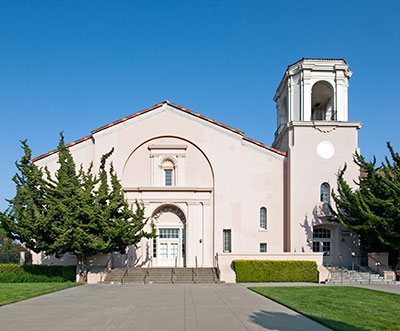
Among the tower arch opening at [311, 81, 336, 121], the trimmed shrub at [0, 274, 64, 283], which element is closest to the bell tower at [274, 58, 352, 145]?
the tower arch opening at [311, 81, 336, 121]

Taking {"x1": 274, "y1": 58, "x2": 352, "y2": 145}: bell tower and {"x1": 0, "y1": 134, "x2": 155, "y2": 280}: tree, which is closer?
{"x1": 0, "y1": 134, "x2": 155, "y2": 280}: tree

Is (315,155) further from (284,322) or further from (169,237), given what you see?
(284,322)

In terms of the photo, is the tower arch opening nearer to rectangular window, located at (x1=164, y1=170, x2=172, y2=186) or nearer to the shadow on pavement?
rectangular window, located at (x1=164, y1=170, x2=172, y2=186)

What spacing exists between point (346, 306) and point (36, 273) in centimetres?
1974

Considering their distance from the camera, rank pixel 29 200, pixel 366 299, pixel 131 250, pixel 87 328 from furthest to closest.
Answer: pixel 131 250 → pixel 29 200 → pixel 366 299 → pixel 87 328

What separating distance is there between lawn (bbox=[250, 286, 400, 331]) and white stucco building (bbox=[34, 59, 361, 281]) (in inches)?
366

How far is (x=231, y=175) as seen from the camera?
31328 millimetres

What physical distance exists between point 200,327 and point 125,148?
69.6ft

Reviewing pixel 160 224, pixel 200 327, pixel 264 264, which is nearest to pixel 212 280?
pixel 264 264

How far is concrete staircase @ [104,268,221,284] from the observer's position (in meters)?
26.7

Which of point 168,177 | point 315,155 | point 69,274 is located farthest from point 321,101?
point 69,274

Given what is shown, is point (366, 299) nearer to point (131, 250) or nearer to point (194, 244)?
point (194, 244)

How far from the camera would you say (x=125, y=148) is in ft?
103

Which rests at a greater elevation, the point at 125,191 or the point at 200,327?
the point at 125,191
